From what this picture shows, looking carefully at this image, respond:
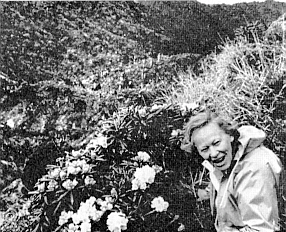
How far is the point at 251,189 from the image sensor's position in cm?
144

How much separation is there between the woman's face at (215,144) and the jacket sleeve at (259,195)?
91mm

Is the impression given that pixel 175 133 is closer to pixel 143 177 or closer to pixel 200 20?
pixel 143 177

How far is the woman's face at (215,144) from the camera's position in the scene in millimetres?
1550

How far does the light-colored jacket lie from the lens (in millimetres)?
1434

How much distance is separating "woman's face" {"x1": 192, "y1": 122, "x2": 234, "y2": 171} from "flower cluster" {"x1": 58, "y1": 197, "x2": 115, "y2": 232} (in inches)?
20.6

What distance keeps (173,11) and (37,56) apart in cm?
100

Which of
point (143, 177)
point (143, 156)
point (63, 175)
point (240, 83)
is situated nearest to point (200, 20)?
point (240, 83)

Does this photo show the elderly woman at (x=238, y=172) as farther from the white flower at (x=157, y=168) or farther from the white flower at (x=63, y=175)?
the white flower at (x=63, y=175)

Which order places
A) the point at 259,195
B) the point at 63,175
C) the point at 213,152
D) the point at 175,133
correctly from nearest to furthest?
1. the point at 259,195
2. the point at 213,152
3. the point at 63,175
4. the point at 175,133

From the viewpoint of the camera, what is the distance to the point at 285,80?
8.55ft

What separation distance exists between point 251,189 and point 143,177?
1.99ft

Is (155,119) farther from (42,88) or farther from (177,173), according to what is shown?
(42,88)

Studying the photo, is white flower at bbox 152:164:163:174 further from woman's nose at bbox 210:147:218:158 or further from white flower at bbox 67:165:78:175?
woman's nose at bbox 210:147:218:158

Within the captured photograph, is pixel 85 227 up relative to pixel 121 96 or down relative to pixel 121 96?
down
